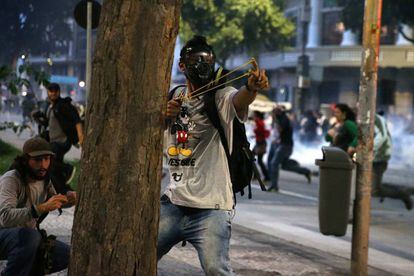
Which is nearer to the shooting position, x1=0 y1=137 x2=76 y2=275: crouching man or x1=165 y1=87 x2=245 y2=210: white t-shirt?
x1=165 y1=87 x2=245 y2=210: white t-shirt

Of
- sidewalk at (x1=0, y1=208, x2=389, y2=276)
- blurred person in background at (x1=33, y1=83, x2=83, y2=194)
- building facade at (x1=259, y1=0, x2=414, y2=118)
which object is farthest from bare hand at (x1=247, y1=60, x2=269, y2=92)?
building facade at (x1=259, y1=0, x2=414, y2=118)

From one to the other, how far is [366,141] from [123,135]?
3.86 m

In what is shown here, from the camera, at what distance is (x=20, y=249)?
16.4ft

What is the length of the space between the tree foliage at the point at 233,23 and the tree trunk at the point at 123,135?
32.4 meters

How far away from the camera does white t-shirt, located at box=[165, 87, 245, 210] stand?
4.60m

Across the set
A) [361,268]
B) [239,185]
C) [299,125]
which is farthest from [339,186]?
[299,125]

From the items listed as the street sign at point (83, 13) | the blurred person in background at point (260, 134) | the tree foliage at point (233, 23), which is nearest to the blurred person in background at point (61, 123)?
the street sign at point (83, 13)

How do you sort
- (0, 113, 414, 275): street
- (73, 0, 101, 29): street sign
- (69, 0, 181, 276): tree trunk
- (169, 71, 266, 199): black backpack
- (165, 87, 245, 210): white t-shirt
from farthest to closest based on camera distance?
(73, 0, 101, 29): street sign < (0, 113, 414, 275): street < (169, 71, 266, 199): black backpack < (165, 87, 245, 210): white t-shirt < (69, 0, 181, 276): tree trunk

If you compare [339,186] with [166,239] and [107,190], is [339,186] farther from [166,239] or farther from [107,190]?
[107,190]

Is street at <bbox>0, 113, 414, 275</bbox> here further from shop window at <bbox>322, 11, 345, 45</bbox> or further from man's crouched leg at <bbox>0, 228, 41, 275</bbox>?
shop window at <bbox>322, 11, 345, 45</bbox>

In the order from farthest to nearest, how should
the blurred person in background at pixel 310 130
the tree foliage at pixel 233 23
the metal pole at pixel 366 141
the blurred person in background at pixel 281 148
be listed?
the tree foliage at pixel 233 23 → the blurred person in background at pixel 310 130 → the blurred person in background at pixel 281 148 → the metal pole at pixel 366 141

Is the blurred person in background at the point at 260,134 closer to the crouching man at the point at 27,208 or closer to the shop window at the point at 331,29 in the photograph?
the crouching man at the point at 27,208

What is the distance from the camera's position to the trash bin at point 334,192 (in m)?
6.92

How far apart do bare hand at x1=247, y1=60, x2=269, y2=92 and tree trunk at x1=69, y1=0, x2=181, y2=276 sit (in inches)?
19.1
